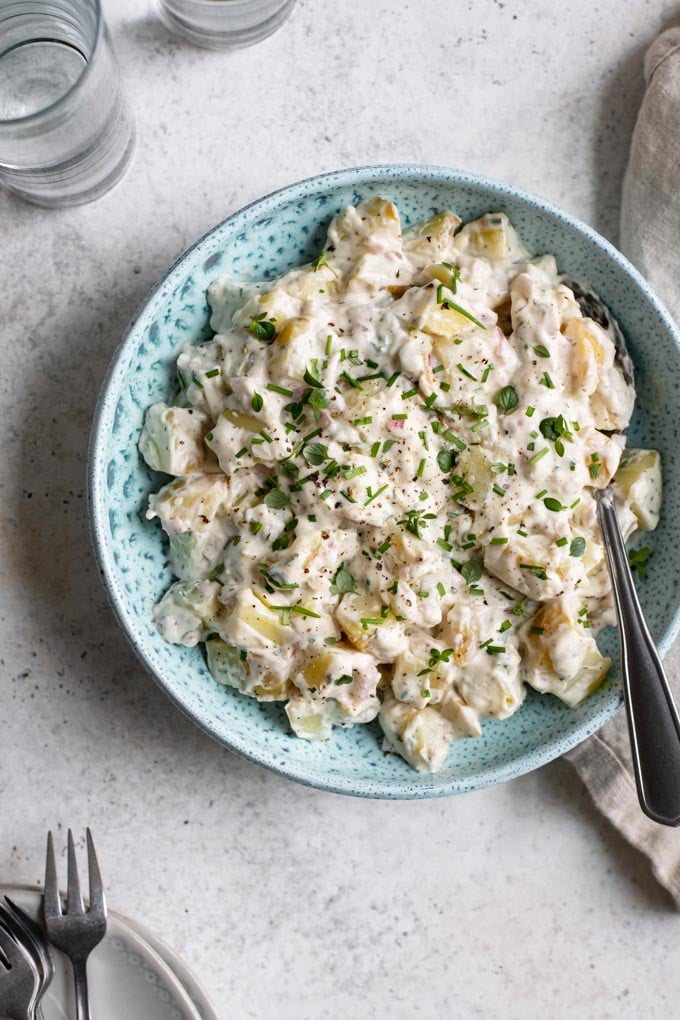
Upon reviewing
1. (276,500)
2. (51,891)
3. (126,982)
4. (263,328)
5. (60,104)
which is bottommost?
(126,982)

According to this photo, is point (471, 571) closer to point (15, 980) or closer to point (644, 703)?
point (644, 703)

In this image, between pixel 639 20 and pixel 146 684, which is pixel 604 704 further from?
pixel 639 20

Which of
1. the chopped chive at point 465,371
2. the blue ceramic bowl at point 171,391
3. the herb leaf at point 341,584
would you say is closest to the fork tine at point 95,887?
the blue ceramic bowl at point 171,391

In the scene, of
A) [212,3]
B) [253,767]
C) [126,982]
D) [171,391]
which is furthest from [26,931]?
[212,3]

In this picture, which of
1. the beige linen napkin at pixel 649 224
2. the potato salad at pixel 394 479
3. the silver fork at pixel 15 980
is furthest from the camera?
the beige linen napkin at pixel 649 224

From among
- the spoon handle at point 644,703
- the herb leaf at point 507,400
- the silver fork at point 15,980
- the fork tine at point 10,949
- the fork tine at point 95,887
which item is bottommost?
the silver fork at point 15,980

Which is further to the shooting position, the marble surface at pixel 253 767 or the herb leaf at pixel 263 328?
the marble surface at pixel 253 767

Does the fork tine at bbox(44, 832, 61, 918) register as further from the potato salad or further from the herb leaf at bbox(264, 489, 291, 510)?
the herb leaf at bbox(264, 489, 291, 510)

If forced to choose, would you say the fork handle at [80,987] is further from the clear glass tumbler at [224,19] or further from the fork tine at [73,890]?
the clear glass tumbler at [224,19]
